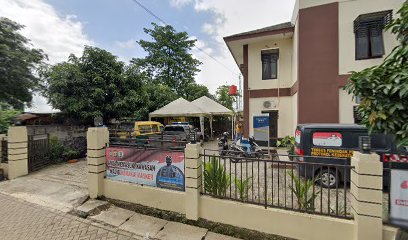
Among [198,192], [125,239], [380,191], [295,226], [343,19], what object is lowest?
[125,239]

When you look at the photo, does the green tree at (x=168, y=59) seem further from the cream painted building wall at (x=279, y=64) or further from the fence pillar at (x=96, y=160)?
the fence pillar at (x=96, y=160)

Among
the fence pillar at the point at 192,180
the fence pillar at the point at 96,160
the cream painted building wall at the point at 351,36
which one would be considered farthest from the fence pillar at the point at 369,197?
the cream painted building wall at the point at 351,36

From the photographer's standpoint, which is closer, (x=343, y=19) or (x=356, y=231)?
(x=356, y=231)

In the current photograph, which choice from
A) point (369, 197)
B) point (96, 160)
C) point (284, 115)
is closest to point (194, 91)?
point (284, 115)

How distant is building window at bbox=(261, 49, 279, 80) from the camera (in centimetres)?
1173

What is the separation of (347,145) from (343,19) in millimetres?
5943

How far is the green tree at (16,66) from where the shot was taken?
502 inches

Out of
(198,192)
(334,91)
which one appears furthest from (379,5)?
(198,192)

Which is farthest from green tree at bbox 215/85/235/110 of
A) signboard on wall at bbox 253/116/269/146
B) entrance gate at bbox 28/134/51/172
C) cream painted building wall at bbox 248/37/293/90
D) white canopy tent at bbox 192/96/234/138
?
entrance gate at bbox 28/134/51/172

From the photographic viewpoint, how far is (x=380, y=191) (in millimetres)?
3119

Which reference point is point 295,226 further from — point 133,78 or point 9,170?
point 133,78

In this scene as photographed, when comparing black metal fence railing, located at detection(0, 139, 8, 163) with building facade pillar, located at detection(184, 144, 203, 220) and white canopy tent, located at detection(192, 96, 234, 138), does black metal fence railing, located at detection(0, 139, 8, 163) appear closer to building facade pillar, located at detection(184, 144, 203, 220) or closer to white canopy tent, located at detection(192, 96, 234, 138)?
building facade pillar, located at detection(184, 144, 203, 220)

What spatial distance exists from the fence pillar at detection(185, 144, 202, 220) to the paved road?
1.31 m

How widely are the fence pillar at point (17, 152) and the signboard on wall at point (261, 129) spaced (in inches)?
349
